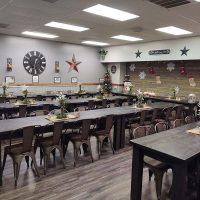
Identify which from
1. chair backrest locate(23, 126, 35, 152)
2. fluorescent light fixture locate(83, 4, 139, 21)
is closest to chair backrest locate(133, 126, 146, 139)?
chair backrest locate(23, 126, 35, 152)

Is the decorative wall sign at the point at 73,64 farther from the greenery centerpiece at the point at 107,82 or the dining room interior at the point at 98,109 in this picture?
the greenery centerpiece at the point at 107,82

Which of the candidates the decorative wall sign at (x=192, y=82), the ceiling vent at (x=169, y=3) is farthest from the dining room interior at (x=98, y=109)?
the decorative wall sign at (x=192, y=82)

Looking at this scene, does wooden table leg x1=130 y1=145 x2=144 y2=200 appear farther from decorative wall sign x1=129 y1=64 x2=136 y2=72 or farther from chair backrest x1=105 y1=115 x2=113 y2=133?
decorative wall sign x1=129 y1=64 x2=136 y2=72

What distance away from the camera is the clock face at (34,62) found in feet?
32.0

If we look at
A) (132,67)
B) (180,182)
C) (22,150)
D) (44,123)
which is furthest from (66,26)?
(180,182)

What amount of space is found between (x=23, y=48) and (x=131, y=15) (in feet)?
→ 18.9

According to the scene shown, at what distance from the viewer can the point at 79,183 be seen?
350 centimetres

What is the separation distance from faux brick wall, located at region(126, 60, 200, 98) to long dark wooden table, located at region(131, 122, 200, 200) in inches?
250

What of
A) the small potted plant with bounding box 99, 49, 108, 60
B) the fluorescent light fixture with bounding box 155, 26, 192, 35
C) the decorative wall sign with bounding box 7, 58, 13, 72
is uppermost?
the fluorescent light fixture with bounding box 155, 26, 192, 35

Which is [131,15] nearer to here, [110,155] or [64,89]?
[110,155]

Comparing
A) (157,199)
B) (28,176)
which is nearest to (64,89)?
(28,176)

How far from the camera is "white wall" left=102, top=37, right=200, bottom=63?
823 cm

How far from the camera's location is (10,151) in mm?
3412

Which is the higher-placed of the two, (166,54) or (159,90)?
(166,54)
